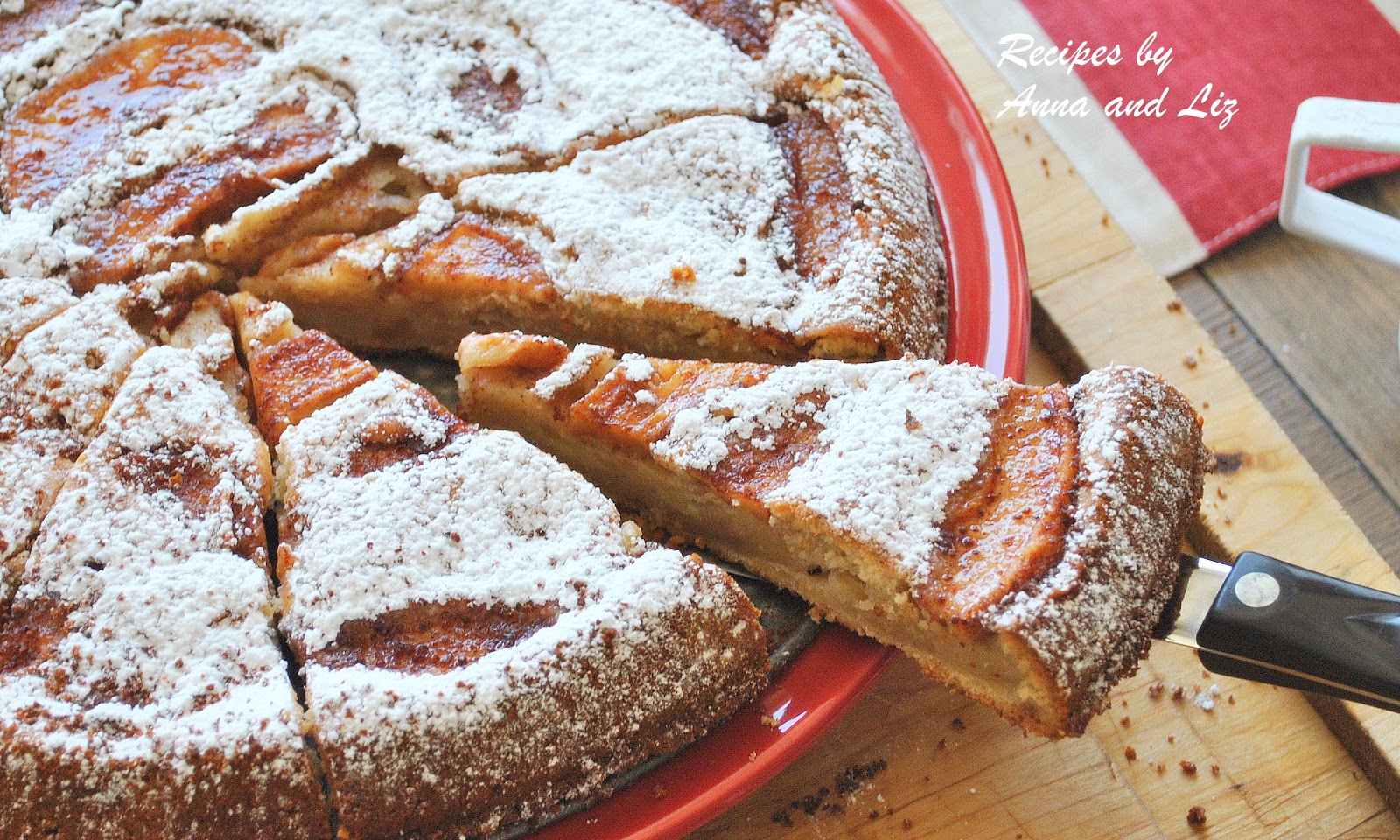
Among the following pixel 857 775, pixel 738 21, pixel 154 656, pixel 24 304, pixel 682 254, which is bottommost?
pixel 857 775

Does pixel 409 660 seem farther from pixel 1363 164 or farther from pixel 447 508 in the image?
pixel 1363 164

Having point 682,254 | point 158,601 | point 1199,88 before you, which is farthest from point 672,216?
point 1199,88

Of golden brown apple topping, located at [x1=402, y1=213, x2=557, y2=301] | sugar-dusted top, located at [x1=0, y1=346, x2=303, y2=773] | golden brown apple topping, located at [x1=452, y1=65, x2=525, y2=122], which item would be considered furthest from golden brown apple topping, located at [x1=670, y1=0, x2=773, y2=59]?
sugar-dusted top, located at [x1=0, y1=346, x2=303, y2=773]

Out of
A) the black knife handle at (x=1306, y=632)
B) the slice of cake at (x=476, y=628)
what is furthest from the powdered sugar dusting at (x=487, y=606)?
the black knife handle at (x=1306, y=632)

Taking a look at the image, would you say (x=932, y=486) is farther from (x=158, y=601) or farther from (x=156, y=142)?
(x=156, y=142)

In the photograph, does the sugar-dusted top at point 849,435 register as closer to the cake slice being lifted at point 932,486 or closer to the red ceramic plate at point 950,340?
the cake slice being lifted at point 932,486
